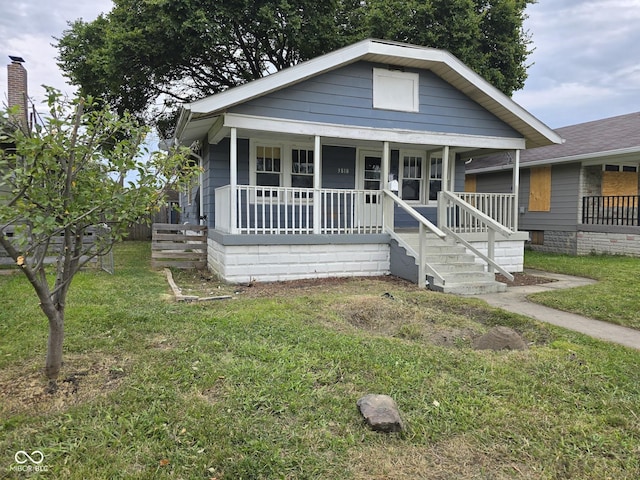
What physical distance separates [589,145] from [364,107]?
8799 millimetres

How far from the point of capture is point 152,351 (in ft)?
12.8

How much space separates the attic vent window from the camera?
364 inches

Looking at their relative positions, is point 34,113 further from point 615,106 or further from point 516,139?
point 615,106

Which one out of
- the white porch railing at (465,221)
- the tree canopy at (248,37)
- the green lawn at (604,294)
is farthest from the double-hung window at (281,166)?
the tree canopy at (248,37)

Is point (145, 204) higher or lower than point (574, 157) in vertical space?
lower

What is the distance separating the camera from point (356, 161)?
10703mm

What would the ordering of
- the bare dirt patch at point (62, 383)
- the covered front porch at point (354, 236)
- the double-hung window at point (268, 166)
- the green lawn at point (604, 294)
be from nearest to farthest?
1. the bare dirt patch at point (62, 383)
2. the green lawn at point (604, 294)
3. the covered front porch at point (354, 236)
4. the double-hung window at point (268, 166)

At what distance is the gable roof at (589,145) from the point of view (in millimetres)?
12180

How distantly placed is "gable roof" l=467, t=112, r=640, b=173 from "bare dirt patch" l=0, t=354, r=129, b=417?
44.6 ft

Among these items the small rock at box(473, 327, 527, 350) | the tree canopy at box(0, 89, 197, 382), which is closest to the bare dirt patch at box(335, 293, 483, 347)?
the small rock at box(473, 327, 527, 350)

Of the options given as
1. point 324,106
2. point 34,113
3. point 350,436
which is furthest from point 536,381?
point 324,106

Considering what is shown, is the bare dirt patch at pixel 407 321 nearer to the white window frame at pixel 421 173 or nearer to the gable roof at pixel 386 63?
the gable roof at pixel 386 63

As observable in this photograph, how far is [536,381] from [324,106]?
6946 mm

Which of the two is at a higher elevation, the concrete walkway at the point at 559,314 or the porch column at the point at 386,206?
the porch column at the point at 386,206
